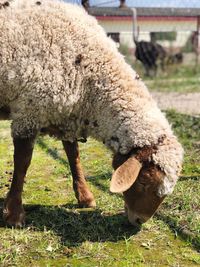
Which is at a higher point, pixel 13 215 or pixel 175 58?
→ pixel 175 58

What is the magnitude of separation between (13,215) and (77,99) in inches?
43.0

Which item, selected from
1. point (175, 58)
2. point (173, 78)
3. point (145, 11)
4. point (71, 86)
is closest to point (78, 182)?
point (71, 86)

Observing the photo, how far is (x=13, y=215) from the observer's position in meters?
4.14

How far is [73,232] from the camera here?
4000mm

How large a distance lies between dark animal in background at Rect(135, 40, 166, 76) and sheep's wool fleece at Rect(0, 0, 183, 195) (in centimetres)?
1095

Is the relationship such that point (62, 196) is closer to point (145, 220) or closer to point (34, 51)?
point (145, 220)

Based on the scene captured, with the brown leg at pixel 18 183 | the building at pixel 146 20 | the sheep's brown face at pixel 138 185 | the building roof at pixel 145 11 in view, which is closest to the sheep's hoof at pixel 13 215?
the brown leg at pixel 18 183

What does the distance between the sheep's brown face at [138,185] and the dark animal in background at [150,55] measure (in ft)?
37.1

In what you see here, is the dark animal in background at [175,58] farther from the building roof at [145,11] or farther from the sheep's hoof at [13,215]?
the sheep's hoof at [13,215]

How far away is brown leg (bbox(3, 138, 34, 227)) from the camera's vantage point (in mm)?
4105

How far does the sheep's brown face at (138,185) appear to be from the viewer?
3.59 meters

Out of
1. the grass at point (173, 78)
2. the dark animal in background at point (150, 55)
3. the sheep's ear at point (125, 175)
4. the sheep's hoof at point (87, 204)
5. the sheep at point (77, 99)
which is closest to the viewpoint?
the sheep's ear at point (125, 175)

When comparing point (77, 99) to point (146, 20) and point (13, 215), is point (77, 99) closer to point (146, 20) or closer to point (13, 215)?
point (13, 215)

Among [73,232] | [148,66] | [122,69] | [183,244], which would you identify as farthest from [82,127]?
[148,66]
